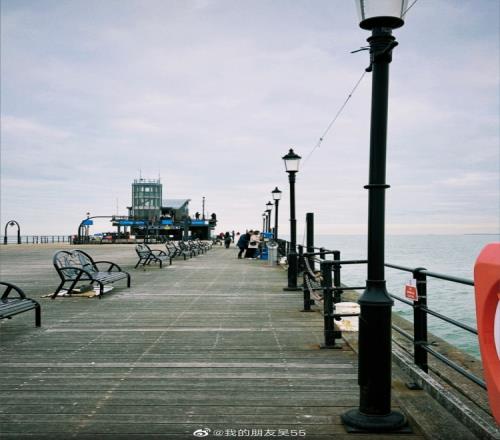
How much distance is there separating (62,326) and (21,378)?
263 centimetres

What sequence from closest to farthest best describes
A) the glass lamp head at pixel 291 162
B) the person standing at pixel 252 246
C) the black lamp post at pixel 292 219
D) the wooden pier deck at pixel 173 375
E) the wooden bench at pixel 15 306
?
the wooden pier deck at pixel 173 375 → the wooden bench at pixel 15 306 → the black lamp post at pixel 292 219 → the glass lamp head at pixel 291 162 → the person standing at pixel 252 246

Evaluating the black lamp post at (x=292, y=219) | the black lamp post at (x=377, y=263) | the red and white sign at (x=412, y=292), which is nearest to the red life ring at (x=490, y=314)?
the black lamp post at (x=377, y=263)

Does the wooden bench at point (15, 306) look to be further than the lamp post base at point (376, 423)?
Yes

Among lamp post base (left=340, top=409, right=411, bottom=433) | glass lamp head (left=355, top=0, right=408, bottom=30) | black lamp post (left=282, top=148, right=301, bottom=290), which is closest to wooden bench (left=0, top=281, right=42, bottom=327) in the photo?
lamp post base (left=340, top=409, right=411, bottom=433)

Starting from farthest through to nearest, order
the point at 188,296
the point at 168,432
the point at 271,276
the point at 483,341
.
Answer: the point at 271,276 < the point at 188,296 < the point at 168,432 < the point at 483,341

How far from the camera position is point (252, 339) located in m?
6.73

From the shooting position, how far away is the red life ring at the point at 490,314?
247 centimetres

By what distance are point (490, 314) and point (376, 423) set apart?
149cm

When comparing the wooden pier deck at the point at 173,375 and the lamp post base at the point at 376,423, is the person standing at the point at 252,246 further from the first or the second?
the lamp post base at the point at 376,423

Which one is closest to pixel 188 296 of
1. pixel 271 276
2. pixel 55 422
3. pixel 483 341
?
pixel 271 276

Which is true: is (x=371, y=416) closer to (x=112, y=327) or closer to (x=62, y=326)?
(x=112, y=327)

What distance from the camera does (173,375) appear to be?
509cm

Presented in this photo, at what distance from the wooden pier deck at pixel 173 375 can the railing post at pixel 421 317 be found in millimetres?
482

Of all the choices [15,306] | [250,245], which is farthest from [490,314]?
[250,245]
